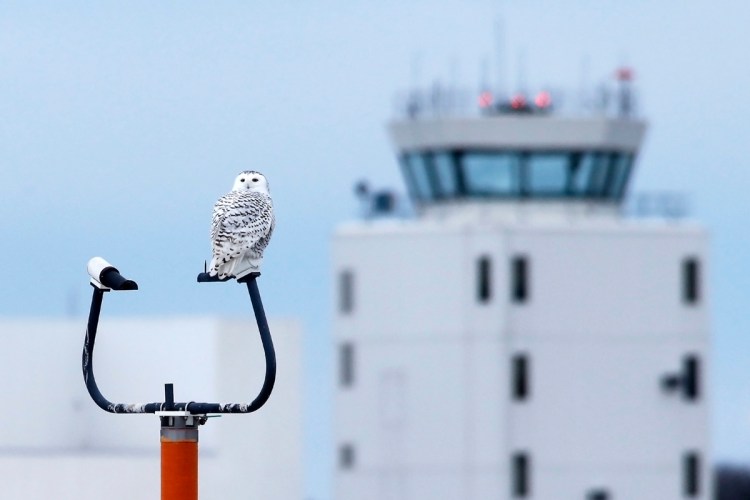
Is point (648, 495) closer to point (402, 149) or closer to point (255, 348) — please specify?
point (402, 149)

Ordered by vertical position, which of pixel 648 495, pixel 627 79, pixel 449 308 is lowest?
pixel 648 495

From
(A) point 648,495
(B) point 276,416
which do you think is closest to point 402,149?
(A) point 648,495

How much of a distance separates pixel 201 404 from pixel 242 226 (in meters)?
1.34

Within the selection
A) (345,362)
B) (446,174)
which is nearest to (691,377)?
(446,174)

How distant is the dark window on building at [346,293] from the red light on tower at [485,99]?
6.54 m

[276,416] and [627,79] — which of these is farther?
[627,79]

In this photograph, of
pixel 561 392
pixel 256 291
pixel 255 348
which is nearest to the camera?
pixel 256 291

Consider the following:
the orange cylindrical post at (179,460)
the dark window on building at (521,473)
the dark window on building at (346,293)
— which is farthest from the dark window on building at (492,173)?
the orange cylindrical post at (179,460)

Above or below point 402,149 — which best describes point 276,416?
below

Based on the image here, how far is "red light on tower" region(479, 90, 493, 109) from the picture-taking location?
89.0 meters

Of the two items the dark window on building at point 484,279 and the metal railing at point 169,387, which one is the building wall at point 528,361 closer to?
the dark window on building at point 484,279

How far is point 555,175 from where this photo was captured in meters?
86.7

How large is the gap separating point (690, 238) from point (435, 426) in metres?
9.59

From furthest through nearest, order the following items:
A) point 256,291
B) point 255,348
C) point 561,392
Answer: point 561,392 < point 255,348 < point 256,291
